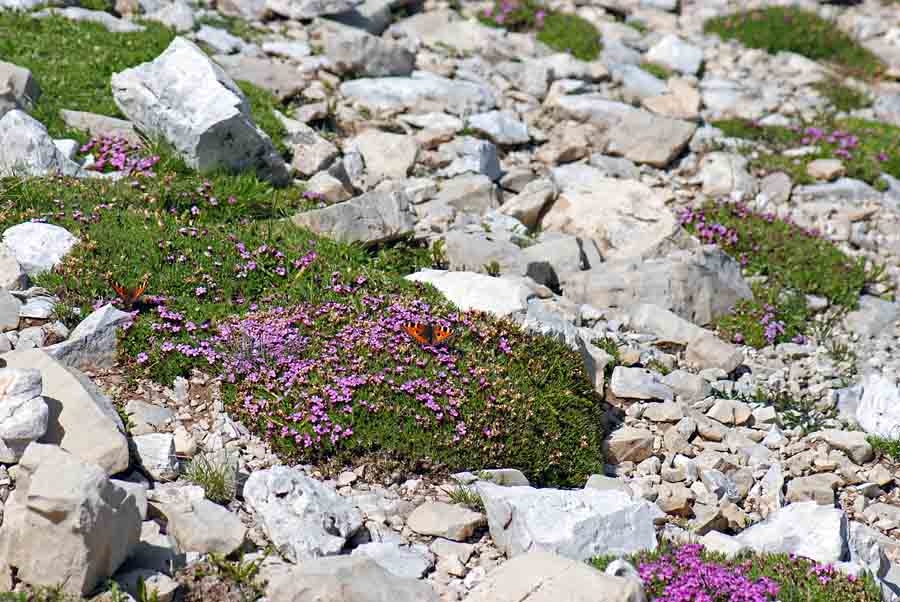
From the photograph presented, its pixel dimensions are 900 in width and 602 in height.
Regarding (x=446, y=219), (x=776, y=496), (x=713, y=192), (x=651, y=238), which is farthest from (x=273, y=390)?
(x=713, y=192)

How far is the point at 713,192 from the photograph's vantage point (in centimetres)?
1549

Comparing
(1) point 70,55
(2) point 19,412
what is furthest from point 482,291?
(1) point 70,55

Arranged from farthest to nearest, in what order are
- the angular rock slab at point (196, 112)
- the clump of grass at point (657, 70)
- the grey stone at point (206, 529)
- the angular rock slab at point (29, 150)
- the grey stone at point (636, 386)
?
the clump of grass at point (657, 70) < the angular rock slab at point (196, 112) < the angular rock slab at point (29, 150) < the grey stone at point (636, 386) < the grey stone at point (206, 529)

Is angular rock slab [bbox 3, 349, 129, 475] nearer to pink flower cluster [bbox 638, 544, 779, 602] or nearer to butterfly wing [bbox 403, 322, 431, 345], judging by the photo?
butterfly wing [bbox 403, 322, 431, 345]

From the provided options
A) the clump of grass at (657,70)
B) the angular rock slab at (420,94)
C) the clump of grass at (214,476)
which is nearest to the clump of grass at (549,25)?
the clump of grass at (657,70)

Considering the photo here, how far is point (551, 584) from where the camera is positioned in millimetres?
6242

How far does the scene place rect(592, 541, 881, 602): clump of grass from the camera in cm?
657

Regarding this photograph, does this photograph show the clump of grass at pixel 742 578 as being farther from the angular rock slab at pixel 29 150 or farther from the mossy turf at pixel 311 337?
→ the angular rock slab at pixel 29 150

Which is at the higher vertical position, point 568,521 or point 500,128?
point 568,521

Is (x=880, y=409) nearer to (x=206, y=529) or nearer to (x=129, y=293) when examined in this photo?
(x=206, y=529)

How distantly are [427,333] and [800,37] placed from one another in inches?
654

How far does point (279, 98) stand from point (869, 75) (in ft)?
43.6

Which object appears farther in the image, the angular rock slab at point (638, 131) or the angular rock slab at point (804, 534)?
the angular rock slab at point (638, 131)

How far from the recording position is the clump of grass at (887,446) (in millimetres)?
9578
